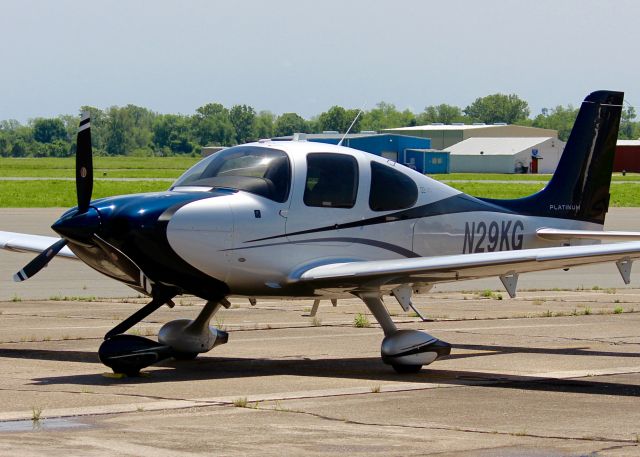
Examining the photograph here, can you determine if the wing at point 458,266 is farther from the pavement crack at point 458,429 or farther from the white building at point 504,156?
the white building at point 504,156

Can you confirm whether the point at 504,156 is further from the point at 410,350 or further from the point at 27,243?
the point at 410,350

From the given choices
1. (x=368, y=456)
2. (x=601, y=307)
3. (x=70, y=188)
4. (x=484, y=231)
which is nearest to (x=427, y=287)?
(x=484, y=231)

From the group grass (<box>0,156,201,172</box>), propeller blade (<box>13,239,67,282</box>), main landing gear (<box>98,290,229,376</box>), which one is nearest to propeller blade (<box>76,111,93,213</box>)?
propeller blade (<box>13,239,67,282</box>)

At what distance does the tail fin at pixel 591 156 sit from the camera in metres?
15.8

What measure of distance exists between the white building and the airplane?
5062 inches

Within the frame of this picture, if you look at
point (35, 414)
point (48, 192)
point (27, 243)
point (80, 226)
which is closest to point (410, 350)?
point (80, 226)

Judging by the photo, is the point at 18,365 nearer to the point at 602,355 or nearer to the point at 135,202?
the point at 135,202

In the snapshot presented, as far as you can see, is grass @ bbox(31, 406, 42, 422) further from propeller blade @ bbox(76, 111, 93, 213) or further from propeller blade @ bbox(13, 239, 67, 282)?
propeller blade @ bbox(13, 239, 67, 282)

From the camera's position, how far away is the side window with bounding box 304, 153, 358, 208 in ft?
41.9

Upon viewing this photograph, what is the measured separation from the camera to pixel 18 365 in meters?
12.6

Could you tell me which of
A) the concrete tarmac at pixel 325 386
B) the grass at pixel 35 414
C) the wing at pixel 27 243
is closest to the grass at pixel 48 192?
the concrete tarmac at pixel 325 386

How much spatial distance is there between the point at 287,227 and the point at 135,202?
1665 millimetres

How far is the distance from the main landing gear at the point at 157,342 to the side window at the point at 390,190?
6.59 ft

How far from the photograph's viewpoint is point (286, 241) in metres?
12.5
